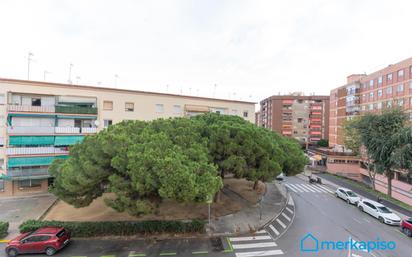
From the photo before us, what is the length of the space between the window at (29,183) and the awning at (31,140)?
15.5ft

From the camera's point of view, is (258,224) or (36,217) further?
(36,217)

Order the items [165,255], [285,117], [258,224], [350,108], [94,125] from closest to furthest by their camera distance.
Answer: [165,255], [258,224], [94,125], [350,108], [285,117]

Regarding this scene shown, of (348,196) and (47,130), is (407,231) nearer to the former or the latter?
(348,196)

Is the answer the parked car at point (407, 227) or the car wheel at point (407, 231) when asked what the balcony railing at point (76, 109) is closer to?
the parked car at point (407, 227)

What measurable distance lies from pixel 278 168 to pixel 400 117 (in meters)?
20.2

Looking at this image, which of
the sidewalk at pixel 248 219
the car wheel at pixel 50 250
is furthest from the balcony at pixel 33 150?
the sidewalk at pixel 248 219

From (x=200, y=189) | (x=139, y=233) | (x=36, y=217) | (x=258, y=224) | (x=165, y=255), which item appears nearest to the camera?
(x=200, y=189)

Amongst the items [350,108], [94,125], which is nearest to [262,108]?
[350,108]

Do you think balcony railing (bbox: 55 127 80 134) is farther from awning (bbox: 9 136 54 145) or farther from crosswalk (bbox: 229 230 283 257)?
crosswalk (bbox: 229 230 283 257)

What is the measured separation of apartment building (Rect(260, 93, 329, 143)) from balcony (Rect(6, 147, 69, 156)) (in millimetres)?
65734

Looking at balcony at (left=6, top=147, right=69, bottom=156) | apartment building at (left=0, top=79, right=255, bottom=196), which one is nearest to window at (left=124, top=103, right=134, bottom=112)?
apartment building at (left=0, top=79, right=255, bottom=196)

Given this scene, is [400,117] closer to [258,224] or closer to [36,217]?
[258,224]

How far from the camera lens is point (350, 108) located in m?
48.5

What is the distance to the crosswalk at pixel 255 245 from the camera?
12836mm
